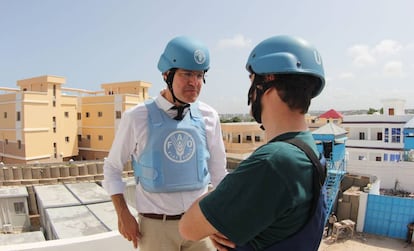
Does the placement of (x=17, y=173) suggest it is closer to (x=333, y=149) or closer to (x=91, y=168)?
(x=91, y=168)

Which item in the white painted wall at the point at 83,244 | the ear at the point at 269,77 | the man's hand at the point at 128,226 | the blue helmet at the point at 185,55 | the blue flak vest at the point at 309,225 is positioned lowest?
the white painted wall at the point at 83,244

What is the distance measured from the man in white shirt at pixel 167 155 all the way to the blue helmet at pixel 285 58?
75 cm

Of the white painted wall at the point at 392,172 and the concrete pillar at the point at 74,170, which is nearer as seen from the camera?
the concrete pillar at the point at 74,170

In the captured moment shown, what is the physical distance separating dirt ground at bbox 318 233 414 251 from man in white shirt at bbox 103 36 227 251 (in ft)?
34.3

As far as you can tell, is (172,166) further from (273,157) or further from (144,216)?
(273,157)

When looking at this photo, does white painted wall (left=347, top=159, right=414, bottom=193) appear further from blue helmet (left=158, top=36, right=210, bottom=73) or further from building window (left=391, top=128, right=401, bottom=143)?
blue helmet (left=158, top=36, right=210, bottom=73)

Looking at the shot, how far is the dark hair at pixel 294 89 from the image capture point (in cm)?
111

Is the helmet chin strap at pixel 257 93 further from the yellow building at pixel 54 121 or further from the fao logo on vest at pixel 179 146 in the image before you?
the yellow building at pixel 54 121

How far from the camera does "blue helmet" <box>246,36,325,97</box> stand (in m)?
1.11

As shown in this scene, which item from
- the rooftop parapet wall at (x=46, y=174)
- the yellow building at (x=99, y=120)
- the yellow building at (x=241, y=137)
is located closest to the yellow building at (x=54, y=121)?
the yellow building at (x=99, y=120)

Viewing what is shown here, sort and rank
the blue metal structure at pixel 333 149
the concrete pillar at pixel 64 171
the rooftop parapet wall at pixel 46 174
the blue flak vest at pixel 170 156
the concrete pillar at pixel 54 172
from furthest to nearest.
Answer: the concrete pillar at pixel 64 171
the concrete pillar at pixel 54 172
the rooftop parapet wall at pixel 46 174
the blue metal structure at pixel 333 149
the blue flak vest at pixel 170 156

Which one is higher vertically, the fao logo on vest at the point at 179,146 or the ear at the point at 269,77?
the ear at the point at 269,77

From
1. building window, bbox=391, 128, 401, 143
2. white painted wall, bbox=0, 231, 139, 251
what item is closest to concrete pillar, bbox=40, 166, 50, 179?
white painted wall, bbox=0, 231, 139, 251

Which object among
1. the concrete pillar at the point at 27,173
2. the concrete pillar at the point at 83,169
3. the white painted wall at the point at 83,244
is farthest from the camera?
the concrete pillar at the point at 83,169
